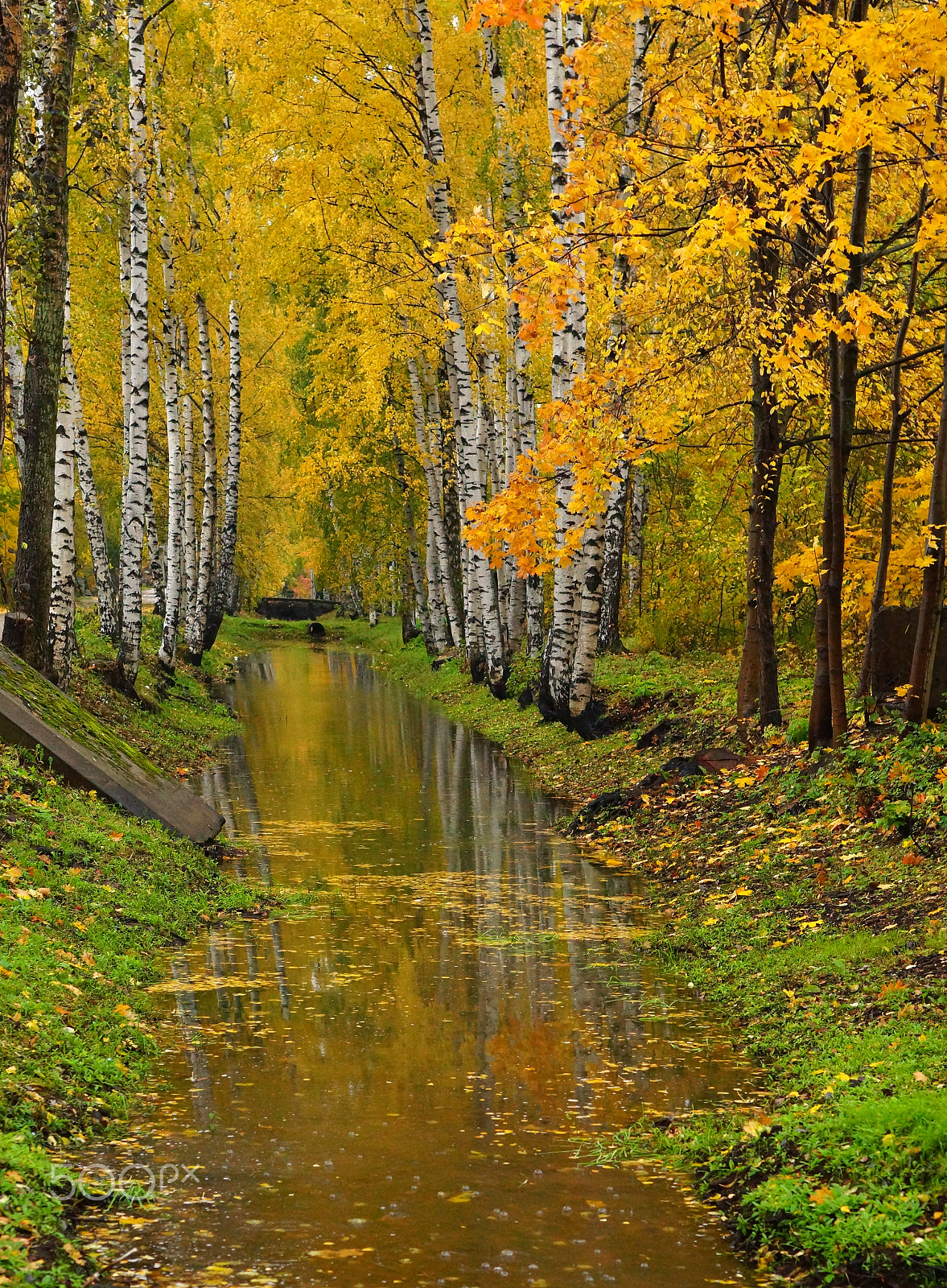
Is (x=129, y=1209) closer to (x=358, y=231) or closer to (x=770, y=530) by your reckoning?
(x=770, y=530)

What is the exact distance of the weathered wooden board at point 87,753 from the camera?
10570mm

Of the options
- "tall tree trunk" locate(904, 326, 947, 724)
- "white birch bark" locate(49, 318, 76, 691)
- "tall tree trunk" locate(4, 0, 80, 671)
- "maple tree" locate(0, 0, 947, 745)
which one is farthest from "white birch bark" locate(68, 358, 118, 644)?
"tall tree trunk" locate(904, 326, 947, 724)

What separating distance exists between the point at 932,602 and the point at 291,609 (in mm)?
59890

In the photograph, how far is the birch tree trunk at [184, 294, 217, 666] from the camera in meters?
28.7

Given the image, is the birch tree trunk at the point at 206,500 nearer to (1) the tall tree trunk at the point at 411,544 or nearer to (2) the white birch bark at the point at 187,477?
(2) the white birch bark at the point at 187,477

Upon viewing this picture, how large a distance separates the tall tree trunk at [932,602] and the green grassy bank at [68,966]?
5511 mm

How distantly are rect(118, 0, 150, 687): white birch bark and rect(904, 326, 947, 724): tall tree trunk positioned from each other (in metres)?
11.2

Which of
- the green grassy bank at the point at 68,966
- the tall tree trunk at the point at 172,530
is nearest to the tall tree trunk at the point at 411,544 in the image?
the tall tree trunk at the point at 172,530

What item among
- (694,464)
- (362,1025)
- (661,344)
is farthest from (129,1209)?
(694,464)

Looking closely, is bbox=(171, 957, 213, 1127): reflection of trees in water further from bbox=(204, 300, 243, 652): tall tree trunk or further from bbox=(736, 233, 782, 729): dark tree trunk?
bbox=(204, 300, 243, 652): tall tree trunk

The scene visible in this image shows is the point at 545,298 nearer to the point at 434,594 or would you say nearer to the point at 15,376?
the point at 15,376

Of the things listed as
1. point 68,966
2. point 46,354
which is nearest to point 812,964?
point 68,966

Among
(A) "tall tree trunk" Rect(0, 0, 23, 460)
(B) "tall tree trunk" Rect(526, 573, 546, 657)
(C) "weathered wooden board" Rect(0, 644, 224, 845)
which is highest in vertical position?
(A) "tall tree trunk" Rect(0, 0, 23, 460)

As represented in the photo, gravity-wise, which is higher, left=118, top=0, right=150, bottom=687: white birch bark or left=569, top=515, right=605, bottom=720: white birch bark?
left=118, top=0, right=150, bottom=687: white birch bark
